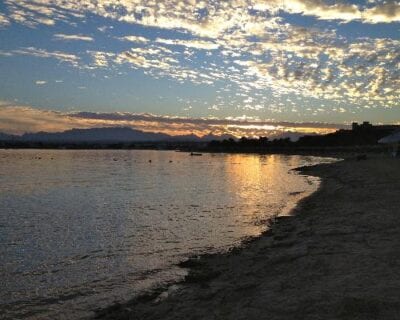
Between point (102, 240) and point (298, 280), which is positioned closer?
point (298, 280)

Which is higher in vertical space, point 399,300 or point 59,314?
point 399,300

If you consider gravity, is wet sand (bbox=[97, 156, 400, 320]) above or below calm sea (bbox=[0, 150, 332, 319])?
above

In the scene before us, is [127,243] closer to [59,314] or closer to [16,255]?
[16,255]

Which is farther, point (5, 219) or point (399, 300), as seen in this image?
point (5, 219)

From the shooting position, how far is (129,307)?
10.2 meters

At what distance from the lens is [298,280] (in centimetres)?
A: 1046

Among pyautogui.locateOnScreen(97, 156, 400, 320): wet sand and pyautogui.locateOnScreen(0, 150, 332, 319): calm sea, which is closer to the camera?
pyautogui.locateOnScreen(97, 156, 400, 320): wet sand

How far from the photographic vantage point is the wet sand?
8.38 meters

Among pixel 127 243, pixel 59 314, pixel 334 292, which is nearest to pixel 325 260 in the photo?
pixel 334 292

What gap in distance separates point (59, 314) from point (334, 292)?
6.20m

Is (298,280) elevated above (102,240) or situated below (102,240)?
above

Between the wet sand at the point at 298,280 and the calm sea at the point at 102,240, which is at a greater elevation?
the wet sand at the point at 298,280

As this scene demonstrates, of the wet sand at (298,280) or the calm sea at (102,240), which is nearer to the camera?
the wet sand at (298,280)

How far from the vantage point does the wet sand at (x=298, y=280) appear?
8383 mm
